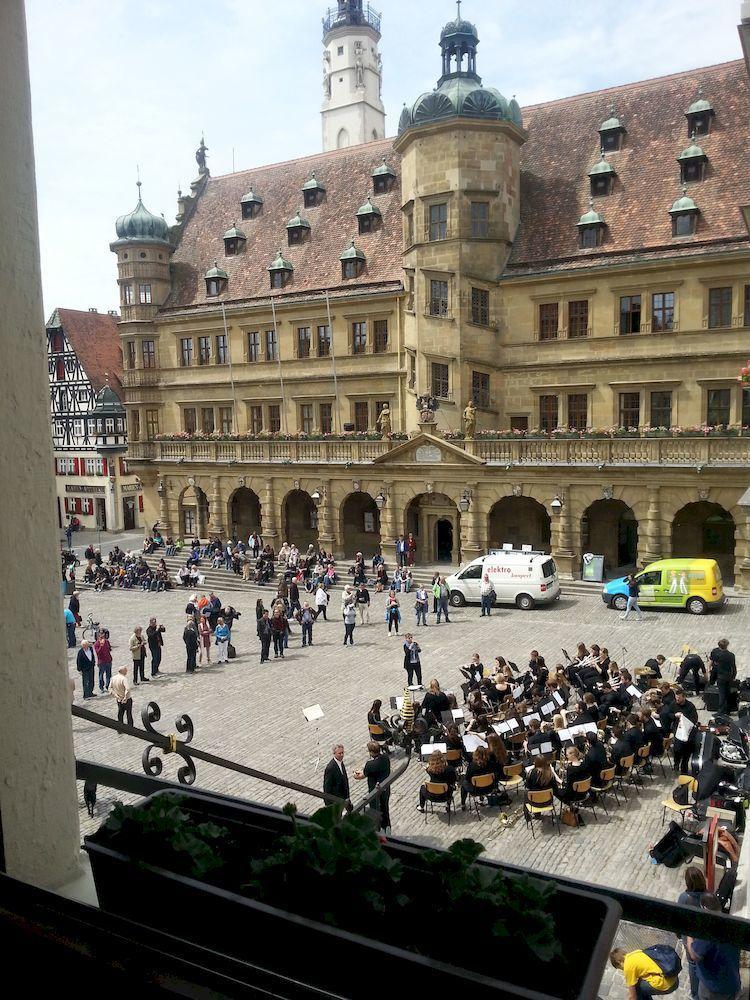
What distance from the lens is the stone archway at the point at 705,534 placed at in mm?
33406

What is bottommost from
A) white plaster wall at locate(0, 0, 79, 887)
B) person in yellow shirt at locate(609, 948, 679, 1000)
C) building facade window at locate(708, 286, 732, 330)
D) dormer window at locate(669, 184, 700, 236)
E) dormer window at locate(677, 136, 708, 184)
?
person in yellow shirt at locate(609, 948, 679, 1000)

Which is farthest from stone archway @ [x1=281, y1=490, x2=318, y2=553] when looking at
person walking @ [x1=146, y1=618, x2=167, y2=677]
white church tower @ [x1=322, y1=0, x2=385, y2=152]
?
white church tower @ [x1=322, y1=0, x2=385, y2=152]

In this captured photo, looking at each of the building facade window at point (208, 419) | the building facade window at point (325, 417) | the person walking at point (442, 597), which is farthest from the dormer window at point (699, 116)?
the building facade window at point (208, 419)

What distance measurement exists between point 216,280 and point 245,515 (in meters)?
13.2

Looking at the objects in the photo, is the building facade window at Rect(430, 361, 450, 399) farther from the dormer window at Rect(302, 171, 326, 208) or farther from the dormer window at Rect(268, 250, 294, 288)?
the dormer window at Rect(302, 171, 326, 208)

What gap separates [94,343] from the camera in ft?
192

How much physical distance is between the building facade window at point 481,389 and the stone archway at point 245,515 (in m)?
14.5

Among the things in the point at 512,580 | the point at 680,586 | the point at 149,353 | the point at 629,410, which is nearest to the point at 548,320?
the point at 629,410

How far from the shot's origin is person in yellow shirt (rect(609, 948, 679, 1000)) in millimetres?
6922

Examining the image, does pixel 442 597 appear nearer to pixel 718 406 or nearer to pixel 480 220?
pixel 718 406

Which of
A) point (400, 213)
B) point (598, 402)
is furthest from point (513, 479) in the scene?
point (400, 213)

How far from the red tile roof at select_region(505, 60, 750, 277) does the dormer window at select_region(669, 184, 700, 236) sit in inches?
12.8

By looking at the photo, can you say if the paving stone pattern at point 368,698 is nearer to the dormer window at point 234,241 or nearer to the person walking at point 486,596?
the person walking at point 486,596

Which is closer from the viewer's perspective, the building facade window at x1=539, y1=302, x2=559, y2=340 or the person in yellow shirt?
the person in yellow shirt
